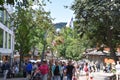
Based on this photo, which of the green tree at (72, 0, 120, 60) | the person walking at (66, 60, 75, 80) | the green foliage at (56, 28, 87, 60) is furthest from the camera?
A: the green foliage at (56, 28, 87, 60)

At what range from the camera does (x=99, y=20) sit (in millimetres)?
33375

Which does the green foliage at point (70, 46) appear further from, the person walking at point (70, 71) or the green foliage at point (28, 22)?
Answer: the person walking at point (70, 71)

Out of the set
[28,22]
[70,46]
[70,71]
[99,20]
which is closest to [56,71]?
[70,71]

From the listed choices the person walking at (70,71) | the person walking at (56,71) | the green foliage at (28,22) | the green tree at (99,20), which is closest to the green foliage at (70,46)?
the green foliage at (28,22)

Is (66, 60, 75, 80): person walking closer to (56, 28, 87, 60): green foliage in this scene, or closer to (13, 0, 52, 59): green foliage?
(13, 0, 52, 59): green foliage

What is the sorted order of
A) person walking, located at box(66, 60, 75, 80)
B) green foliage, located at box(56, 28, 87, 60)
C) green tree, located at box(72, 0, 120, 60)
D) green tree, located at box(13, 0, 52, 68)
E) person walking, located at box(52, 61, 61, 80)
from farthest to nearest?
green foliage, located at box(56, 28, 87, 60) < green tree, located at box(13, 0, 52, 68) < green tree, located at box(72, 0, 120, 60) < person walking, located at box(66, 60, 75, 80) < person walking, located at box(52, 61, 61, 80)

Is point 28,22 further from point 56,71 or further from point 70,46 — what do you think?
point 70,46

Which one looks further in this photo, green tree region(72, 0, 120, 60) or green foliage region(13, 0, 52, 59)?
green foliage region(13, 0, 52, 59)

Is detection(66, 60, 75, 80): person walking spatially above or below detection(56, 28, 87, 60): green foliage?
below

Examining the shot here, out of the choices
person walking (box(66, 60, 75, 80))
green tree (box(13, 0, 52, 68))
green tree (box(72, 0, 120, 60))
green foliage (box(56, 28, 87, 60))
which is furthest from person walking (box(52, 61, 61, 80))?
green foliage (box(56, 28, 87, 60))

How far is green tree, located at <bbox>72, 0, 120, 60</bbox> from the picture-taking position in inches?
1270

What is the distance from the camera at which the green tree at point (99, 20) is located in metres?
32.2

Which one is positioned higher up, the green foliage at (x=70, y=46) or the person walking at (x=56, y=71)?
the green foliage at (x=70, y=46)

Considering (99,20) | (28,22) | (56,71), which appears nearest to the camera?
(56,71)
